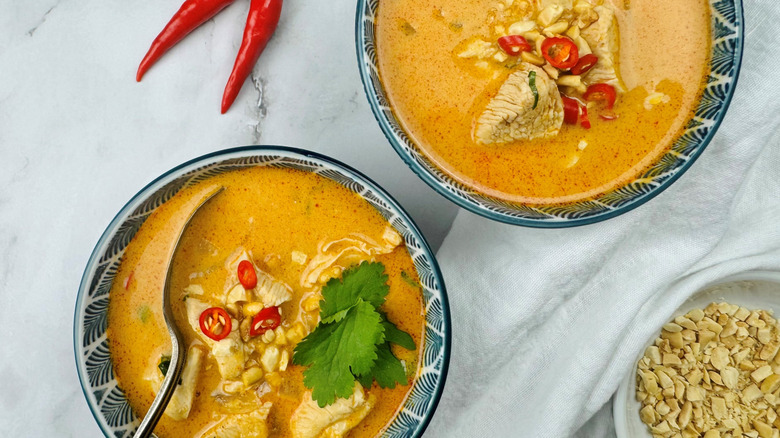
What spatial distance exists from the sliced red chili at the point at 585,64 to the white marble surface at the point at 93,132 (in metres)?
0.81

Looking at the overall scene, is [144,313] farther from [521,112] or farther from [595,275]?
[595,275]

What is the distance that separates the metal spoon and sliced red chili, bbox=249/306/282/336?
0.91ft

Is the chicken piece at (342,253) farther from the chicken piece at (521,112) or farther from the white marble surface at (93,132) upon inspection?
the chicken piece at (521,112)

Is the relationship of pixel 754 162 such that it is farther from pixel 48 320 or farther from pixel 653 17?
pixel 48 320

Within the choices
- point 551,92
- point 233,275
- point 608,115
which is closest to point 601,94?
point 608,115

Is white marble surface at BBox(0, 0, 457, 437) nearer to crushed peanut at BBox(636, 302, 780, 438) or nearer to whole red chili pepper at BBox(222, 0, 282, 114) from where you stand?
whole red chili pepper at BBox(222, 0, 282, 114)

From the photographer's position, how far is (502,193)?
2672 mm

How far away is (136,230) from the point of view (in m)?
2.63

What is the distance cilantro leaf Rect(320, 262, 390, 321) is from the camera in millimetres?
2568

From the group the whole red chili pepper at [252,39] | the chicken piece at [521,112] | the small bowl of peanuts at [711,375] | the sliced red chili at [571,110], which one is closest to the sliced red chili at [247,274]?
the whole red chili pepper at [252,39]

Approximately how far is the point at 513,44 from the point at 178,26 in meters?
1.45

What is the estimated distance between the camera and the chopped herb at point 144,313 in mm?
2648

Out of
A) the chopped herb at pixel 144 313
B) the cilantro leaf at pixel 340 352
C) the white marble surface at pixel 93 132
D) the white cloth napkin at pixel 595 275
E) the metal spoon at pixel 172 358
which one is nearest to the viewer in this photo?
the metal spoon at pixel 172 358

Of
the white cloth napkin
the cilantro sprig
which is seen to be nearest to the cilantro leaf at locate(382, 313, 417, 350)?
the cilantro sprig
